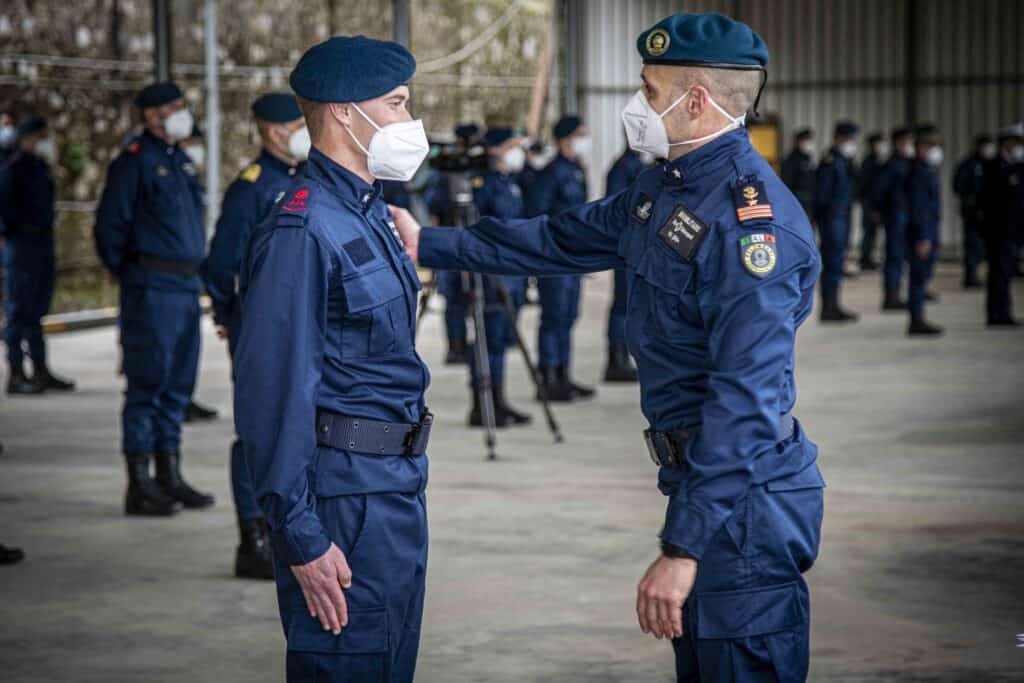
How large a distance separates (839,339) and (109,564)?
27.8 feet

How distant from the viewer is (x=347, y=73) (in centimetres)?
281

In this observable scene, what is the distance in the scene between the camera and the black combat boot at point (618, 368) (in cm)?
1052

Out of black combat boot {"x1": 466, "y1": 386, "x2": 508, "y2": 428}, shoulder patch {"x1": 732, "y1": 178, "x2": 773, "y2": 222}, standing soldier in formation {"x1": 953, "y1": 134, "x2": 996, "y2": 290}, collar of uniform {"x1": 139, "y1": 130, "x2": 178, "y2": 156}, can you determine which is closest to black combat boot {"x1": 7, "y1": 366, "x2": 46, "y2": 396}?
black combat boot {"x1": 466, "y1": 386, "x2": 508, "y2": 428}

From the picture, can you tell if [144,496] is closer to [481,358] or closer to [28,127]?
[481,358]

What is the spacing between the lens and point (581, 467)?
24.7ft

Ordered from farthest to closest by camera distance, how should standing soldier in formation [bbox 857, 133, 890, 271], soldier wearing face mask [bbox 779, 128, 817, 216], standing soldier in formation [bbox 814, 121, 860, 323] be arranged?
standing soldier in formation [bbox 857, 133, 890, 271], soldier wearing face mask [bbox 779, 128, 817, 216], standing soldier in formation [bbox 814, 121, 860, 323]

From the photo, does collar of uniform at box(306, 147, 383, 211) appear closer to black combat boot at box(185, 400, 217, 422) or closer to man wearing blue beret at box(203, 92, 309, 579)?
man wearing blue beret at box(203, 92, 309, 579)

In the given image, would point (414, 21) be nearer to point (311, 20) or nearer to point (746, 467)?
point (311, 20)

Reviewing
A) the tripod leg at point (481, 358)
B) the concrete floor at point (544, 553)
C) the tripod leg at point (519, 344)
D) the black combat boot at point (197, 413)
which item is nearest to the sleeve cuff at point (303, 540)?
the concrete floor at point (544, 553)

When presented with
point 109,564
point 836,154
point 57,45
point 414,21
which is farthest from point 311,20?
point 109,564

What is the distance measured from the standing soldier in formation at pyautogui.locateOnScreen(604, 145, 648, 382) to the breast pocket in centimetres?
648

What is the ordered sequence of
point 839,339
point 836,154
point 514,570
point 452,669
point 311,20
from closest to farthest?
point 452,669 → point 514,570 → point 839,339 → point 836,154 → point 311,20

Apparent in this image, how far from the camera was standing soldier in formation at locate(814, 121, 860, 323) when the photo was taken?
45.0ft

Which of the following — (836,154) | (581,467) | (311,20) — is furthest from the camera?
(311,20)
